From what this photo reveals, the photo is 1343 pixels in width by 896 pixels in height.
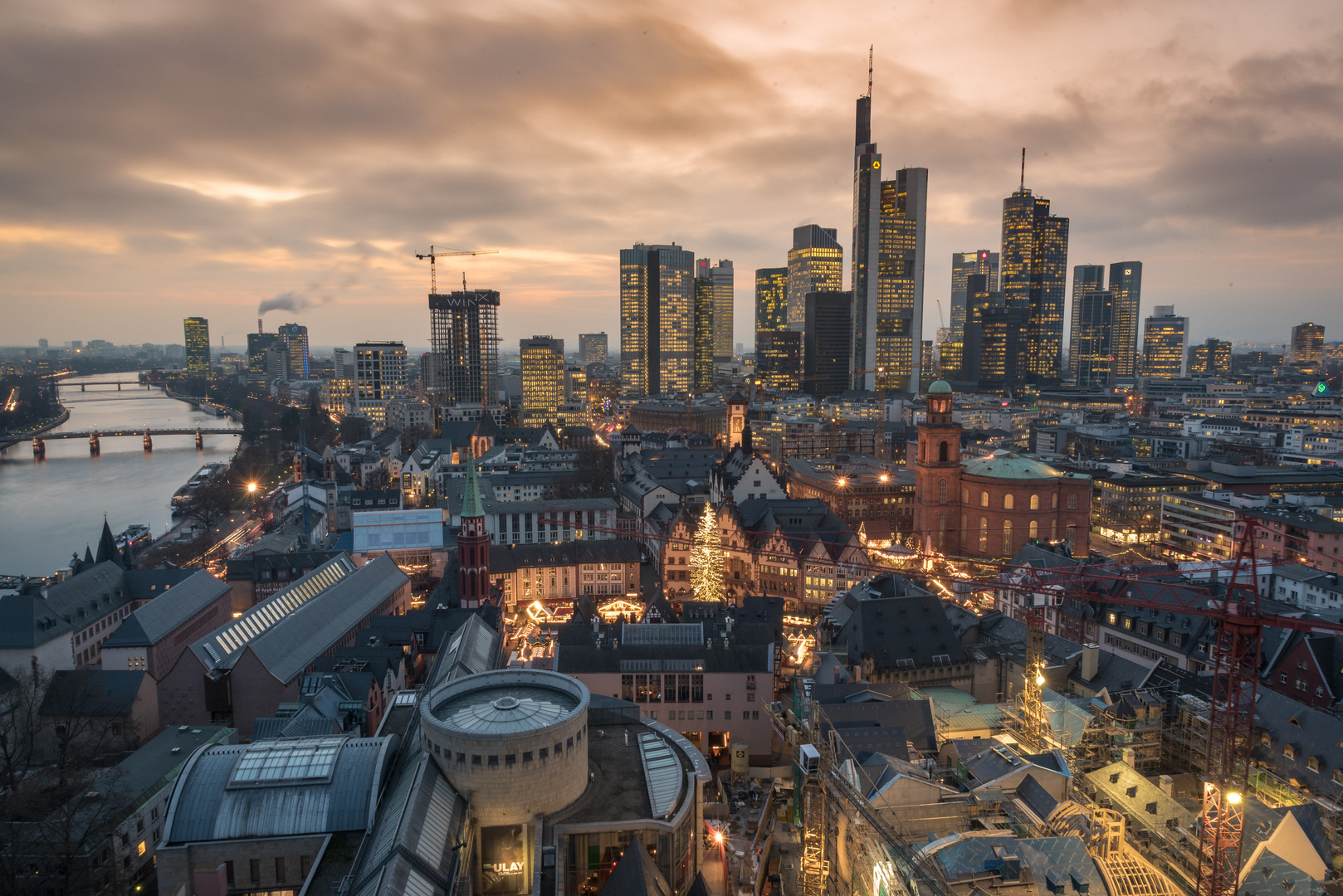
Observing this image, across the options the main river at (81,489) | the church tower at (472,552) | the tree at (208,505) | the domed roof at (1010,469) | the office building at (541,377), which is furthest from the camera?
the office building at (541,377)

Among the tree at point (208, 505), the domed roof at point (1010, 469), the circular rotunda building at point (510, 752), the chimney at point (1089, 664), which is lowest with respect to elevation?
the tree at point (208, 505)

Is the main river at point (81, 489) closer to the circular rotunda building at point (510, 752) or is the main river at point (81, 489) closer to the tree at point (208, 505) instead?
the tree at point (208, 505)

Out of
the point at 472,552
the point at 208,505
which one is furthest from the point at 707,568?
the point at 208,505

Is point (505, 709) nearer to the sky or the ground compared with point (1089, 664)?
nearer to the sky

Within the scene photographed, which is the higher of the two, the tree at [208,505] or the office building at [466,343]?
the office building at [466,343]

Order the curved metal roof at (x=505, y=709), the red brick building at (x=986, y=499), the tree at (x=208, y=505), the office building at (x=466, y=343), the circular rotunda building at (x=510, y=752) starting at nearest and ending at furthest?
the circular rotunda building at (x=510, y=752) → the curved metal roof at (x=505, y=709) → the red brick building at (x=986, y=499) → the tree at (x=208, y=505) → the office building at (x=466, y=343)

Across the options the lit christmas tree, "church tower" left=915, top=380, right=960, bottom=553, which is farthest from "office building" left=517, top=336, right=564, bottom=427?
the lit christmas tree

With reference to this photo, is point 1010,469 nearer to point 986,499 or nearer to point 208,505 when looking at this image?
point 986,499

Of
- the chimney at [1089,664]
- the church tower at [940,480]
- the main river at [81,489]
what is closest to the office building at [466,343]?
the main river at [81,489]
